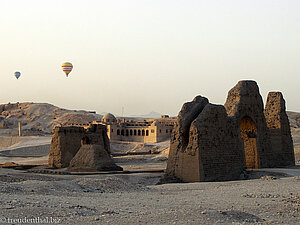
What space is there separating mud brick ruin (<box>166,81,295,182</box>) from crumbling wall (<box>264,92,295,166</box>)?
1376 millimetres

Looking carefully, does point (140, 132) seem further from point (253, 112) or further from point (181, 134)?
point (181, 134)

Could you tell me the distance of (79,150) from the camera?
2494cm

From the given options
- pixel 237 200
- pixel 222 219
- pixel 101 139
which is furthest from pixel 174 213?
pixel 101 139

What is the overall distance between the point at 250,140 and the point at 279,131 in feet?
9.07

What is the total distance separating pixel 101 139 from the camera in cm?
3181

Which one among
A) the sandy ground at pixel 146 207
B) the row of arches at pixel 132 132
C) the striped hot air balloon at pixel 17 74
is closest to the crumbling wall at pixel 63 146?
the sandy ground at pixel 146 207

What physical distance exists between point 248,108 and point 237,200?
1341 centimetres

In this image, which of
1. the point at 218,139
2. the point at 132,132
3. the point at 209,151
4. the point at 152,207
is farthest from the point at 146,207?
the point at 132,132

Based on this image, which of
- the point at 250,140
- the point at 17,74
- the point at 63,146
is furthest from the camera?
the point at 17,74

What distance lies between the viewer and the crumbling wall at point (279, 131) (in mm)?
24516

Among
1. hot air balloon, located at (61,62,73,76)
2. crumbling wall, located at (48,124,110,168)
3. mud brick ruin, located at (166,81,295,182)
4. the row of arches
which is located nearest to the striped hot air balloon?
hot air balloon, located at (61,62,73,76)

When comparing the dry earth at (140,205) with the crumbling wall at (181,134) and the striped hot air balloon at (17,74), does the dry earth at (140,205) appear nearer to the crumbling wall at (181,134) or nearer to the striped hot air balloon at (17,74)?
the crumbling wall at (181,134)

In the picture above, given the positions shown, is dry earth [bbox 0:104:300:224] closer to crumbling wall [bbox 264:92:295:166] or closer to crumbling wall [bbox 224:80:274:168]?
crumbling wall [bbox 224:80:274:168]

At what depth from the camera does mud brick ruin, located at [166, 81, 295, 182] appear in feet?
57.4
